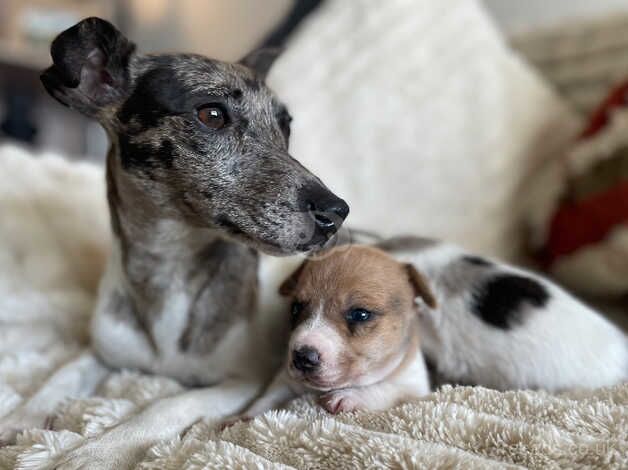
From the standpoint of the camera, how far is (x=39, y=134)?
3.28 metres

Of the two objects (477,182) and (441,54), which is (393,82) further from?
(477,182)

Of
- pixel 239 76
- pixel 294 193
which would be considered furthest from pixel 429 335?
pixel 239 76

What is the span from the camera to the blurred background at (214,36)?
2201 mm

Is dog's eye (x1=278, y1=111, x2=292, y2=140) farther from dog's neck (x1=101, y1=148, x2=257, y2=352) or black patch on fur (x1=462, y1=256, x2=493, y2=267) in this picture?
black patch on fur (x1=462, y1=256, x2=493, y2=267)

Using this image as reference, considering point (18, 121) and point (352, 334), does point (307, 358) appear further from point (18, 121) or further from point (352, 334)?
point (18, 121)

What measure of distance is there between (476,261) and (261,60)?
600 millimetres

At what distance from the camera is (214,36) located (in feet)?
9.53

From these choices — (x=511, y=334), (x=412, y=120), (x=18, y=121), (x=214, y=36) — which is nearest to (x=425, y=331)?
(x=511, y=334)

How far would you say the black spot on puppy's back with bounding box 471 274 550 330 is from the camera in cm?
121

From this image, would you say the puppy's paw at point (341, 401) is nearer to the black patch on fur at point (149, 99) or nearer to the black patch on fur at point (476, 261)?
the black patch on fur at point (476, 261)

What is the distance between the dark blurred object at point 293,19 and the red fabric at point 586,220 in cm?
99

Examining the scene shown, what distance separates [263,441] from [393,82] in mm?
1406

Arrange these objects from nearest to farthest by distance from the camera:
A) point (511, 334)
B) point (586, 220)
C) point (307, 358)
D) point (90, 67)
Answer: point (307, 358)
point (90, 67)
point (511, 334)
point (586, 220)

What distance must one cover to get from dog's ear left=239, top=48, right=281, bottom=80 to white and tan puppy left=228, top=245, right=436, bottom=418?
1.43 feet
